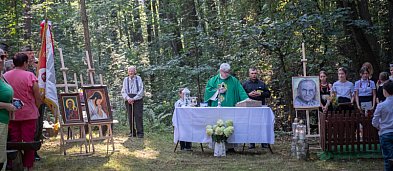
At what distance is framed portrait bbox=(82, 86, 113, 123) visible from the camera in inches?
330

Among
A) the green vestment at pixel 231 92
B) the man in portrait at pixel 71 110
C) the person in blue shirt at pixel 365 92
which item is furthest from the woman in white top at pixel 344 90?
the man in portrait at pixel 71 110

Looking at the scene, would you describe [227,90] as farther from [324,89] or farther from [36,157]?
[36,157]

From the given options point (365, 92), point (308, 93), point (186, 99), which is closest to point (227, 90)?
point (186, 99)

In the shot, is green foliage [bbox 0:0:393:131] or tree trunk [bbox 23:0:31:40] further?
tree trunk [bbox 23:0:31:40]

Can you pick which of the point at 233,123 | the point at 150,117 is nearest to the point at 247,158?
the point at 233,123

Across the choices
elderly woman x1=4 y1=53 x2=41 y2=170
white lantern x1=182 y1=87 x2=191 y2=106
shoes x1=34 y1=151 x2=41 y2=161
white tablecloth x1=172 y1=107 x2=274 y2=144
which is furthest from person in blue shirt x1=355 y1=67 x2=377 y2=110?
shoes x1=34 y1=151 x2=41 y2=161

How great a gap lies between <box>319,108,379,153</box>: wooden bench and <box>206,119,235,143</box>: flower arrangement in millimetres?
1672

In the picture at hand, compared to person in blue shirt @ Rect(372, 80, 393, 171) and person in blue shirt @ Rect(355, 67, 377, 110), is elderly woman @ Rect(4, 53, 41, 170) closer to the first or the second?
person in blue shirt @ Rect(372, 80, 393, 171)

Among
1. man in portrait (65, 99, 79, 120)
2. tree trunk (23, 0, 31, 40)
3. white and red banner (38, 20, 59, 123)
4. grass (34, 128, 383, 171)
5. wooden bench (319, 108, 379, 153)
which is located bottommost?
grass (34, 128, 383, 171)

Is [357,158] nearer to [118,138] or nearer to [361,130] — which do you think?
[361,130]

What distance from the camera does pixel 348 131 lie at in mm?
7836

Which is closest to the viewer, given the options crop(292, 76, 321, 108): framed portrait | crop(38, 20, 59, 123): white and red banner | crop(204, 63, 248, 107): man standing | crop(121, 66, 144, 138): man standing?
crop(38, 20, 59, 123): white and red banner

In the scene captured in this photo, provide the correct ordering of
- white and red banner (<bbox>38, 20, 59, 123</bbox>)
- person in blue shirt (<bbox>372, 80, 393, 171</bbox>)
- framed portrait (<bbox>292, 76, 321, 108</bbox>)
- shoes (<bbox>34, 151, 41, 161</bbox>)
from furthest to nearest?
framed portrait (<bbox>292, 76, 321, 108</bbox>), shoes (<bbox>34, 151, 41, 161</bbox>), white and red banner (<bbox>38, 20, 59, 123</bbox>), person in blue shirt (<bbox>372, 80, 393, 171</bbox>)

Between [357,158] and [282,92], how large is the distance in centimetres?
529
